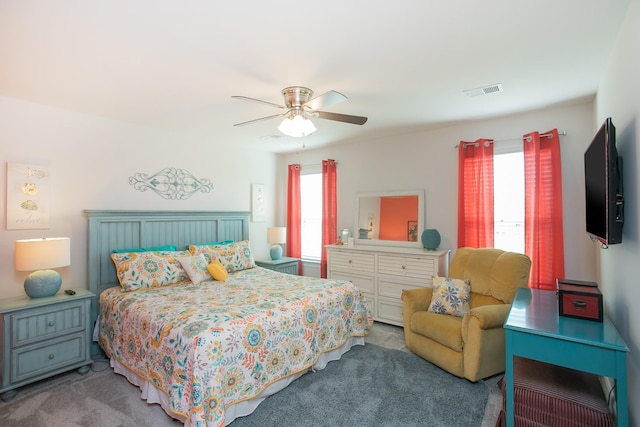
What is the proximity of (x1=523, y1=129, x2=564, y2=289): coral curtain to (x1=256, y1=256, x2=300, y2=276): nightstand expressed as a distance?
316cm

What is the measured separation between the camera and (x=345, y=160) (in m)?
5.14

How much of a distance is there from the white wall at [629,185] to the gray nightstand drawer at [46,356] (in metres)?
4.05

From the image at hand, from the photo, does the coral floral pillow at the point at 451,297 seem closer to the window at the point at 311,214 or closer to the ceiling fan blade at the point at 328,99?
the ceiling fan blade at the point at 328,99

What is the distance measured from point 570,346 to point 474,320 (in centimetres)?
97

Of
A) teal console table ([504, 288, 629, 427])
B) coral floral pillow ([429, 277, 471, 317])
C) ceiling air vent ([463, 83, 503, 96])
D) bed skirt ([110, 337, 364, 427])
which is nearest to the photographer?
teal console table ([504, 288, 629, 427])

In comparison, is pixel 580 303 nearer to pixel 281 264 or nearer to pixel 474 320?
pixel 474 320

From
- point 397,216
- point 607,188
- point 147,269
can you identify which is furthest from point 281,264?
point 607,188

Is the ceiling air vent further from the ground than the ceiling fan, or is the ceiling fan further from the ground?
the ceiling air vent

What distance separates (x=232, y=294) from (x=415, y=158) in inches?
116

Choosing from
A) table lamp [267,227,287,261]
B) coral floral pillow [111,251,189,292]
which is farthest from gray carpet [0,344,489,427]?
table lamp [267,227,287,261]

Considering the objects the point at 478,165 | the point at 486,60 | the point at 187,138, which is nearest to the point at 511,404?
the point at 486,60

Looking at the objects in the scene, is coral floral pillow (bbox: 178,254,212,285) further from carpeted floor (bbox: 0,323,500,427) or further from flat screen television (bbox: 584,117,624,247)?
flat screen television (bbox: 584,117,624,247)

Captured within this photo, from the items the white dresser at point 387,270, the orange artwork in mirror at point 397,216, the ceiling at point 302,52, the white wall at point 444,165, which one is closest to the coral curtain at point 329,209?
the white wall at point 444,165

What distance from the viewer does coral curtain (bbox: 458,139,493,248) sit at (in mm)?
3779
